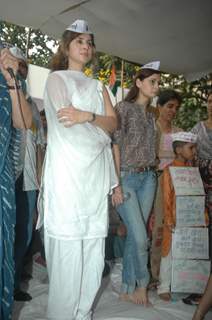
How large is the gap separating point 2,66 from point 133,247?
145 centimetres

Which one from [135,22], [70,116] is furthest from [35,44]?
[70,116]

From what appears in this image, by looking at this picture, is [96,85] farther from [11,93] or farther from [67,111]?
[11,93]

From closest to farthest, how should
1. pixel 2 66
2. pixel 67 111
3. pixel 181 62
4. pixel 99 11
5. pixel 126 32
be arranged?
pixel 2 66 → pixel 67 111 → pixel 99 11 → pixel 126 32 → pixel 181 62

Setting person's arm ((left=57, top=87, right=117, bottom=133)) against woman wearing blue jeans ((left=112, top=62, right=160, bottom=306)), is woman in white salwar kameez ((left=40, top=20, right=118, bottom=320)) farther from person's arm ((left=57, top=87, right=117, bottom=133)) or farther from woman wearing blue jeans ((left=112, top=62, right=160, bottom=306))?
woman wearing blue jeans ((left=112, top=62, right=160, bottom=306))

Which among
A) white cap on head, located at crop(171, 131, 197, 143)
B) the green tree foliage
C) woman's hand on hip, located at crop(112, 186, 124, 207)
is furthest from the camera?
the green tree foliage

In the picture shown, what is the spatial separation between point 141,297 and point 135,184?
73cm

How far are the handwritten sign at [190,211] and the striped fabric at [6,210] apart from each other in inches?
54.1

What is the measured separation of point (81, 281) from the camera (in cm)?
197

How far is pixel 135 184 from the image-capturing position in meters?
2.48

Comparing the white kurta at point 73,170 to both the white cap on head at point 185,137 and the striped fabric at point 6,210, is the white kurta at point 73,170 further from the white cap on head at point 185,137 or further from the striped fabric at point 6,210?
the white cap on head at point 185,137

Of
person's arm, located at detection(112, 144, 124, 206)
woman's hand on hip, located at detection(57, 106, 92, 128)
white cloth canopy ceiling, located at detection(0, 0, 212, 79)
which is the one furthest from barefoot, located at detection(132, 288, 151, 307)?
white cloth canopy ceiling, located at detection(0, 0, 212, 79)

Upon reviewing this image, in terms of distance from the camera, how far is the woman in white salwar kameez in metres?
1.87

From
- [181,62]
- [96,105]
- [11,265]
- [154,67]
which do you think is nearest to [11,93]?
[96,105]

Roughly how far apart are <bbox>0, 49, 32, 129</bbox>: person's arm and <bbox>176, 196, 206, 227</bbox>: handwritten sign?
1.34 metres
